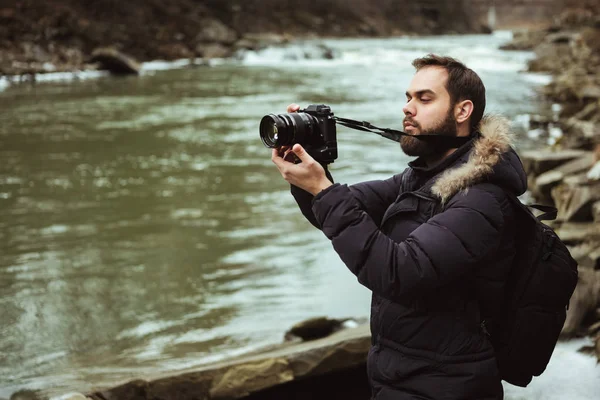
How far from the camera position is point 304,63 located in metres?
35.8

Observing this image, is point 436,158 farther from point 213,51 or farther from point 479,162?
point 213,51

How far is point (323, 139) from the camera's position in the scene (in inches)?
74.9

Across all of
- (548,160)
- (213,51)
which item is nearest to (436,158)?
(548,160)

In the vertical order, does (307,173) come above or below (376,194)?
above

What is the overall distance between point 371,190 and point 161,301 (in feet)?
11.3

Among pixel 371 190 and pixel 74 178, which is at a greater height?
pixel 371 190

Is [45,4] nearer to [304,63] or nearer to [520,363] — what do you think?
[304,63]

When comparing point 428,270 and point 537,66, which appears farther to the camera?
point 537,66

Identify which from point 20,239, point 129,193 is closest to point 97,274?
point 20,239

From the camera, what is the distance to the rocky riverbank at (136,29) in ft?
108

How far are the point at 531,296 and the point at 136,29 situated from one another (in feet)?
141

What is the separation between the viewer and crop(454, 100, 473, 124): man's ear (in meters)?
1.88

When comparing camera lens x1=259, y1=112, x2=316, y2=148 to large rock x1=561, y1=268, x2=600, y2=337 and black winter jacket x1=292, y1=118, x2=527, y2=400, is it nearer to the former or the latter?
black winter jacket x1=292, y1=118, x2=527, y2=400

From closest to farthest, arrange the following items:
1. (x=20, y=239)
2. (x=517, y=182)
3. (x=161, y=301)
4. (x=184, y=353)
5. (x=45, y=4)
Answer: (x=517, y=182), (x=184, y=353), (x=161, y=301), (x=20, y=239), (x=45, y=4)
